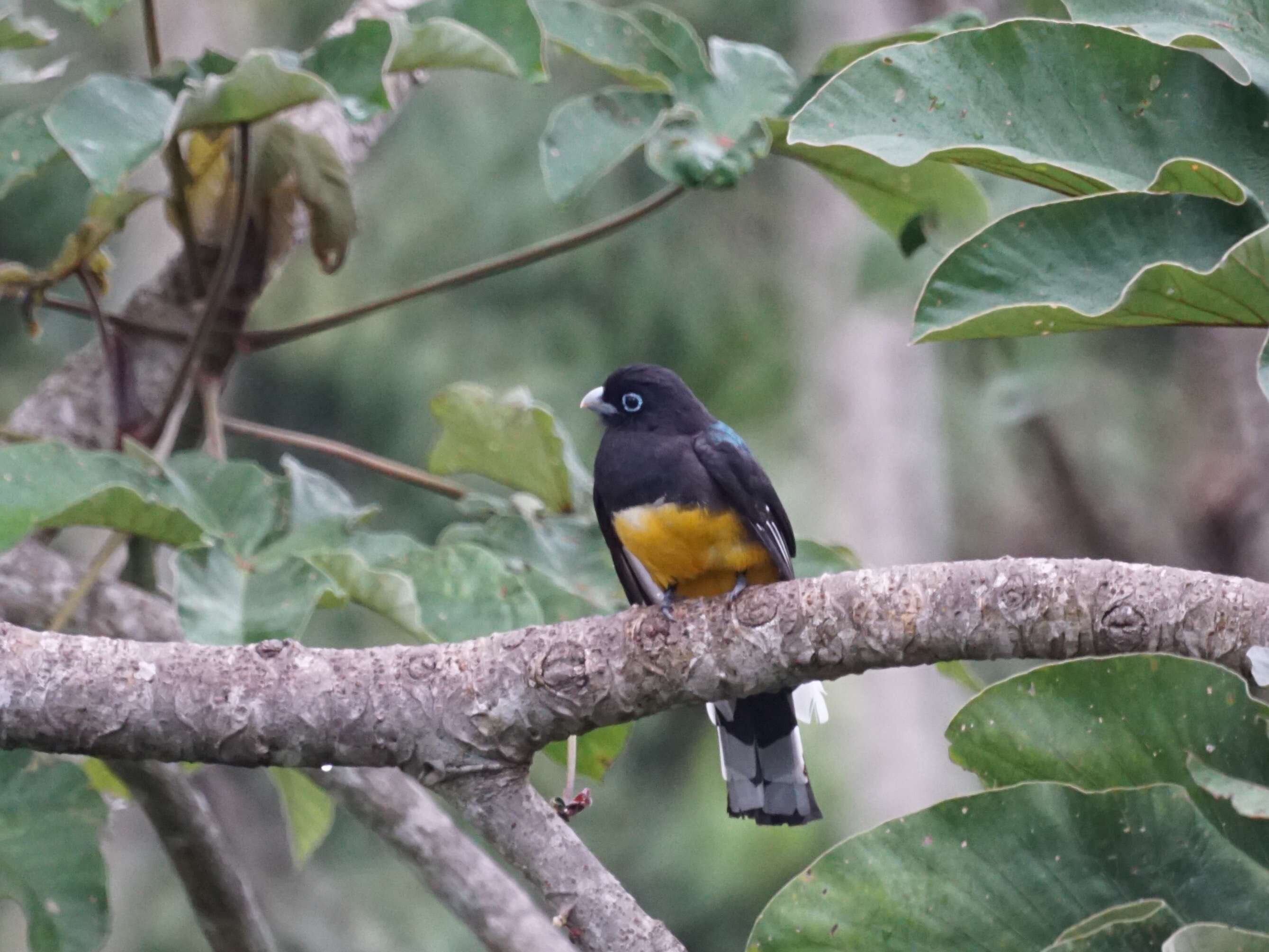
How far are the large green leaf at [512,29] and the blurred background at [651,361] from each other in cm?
356

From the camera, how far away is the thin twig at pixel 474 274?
3.05m

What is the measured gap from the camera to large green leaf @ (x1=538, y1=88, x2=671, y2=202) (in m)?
2.63

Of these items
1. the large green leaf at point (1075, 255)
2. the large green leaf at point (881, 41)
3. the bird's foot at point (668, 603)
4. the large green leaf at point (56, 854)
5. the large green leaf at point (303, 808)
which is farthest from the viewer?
the large green leaf at point (303, 808)

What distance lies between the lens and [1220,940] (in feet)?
4.49

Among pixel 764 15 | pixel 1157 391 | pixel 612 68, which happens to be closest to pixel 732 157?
pixel 612 68

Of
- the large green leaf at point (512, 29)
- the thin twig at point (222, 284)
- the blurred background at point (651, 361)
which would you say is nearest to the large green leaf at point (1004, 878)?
the large green leaf at point (512, 29)

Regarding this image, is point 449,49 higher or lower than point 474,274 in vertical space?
higher

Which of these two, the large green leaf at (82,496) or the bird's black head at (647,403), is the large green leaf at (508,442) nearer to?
the bird's black head at (647,403)

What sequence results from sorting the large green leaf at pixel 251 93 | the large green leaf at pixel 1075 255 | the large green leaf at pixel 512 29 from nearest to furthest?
the large green leaf at pixel 1075 255, the large green leaf at pixel 251 93, the large green leaf at pixel 512 29

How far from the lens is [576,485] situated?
329 centimetres

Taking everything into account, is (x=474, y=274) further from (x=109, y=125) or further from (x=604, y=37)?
(x=109, y=125)

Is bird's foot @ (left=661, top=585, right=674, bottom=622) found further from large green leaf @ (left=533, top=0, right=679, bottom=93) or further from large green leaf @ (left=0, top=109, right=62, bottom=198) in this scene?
large green leaf @ (left=0, top=109, right=62, bottom=198)

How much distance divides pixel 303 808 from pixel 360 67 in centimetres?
163

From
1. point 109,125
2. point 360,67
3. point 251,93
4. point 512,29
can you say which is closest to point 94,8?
point 109,125
